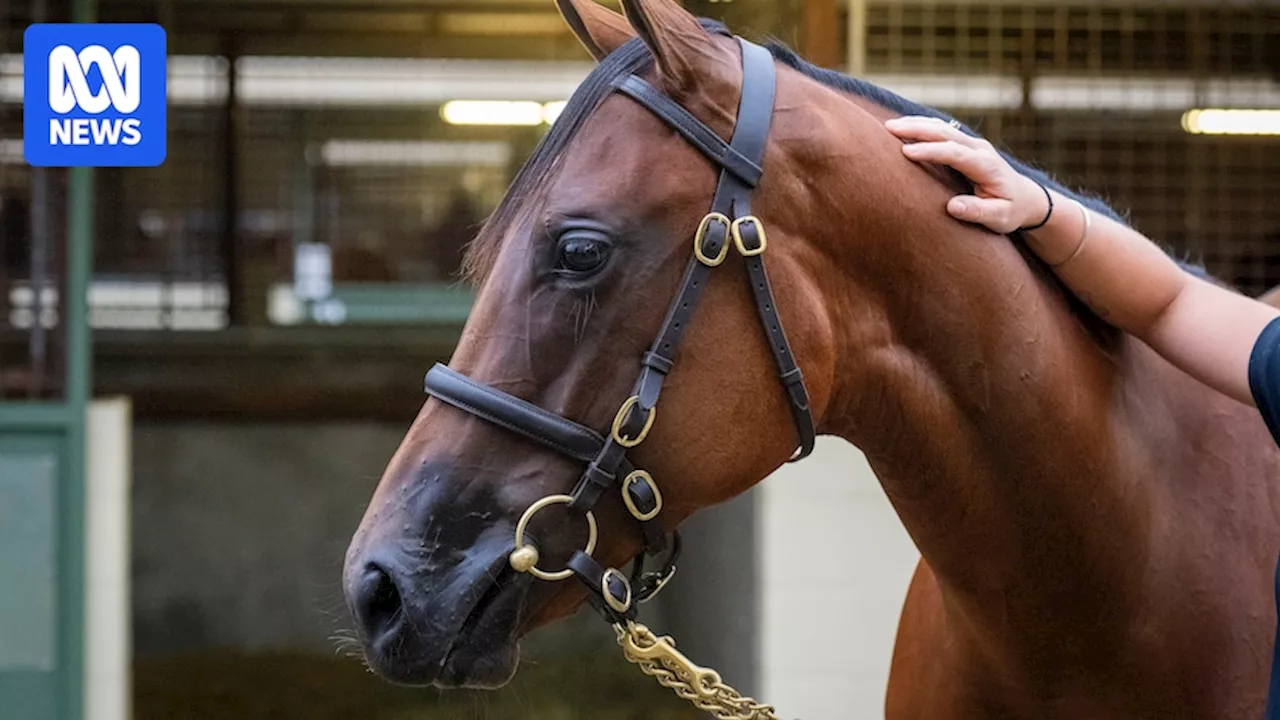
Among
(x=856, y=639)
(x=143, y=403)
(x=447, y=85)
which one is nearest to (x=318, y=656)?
(x=143, y=403)

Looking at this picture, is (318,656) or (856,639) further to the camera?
(318,656)

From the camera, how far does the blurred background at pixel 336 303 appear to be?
3.65 meters

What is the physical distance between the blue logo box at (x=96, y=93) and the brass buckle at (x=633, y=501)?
2144 millimetres

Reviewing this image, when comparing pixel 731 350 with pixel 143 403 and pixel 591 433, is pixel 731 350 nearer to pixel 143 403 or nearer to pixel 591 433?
pixel 591 433

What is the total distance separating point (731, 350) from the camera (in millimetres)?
1399

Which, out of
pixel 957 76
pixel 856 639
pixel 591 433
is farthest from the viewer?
pixel 957 76

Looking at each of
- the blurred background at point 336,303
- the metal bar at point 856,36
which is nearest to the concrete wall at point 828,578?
the blurred background at point 336,303

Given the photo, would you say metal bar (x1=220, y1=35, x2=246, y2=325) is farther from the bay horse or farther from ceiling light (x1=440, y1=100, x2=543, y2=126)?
the bay horse

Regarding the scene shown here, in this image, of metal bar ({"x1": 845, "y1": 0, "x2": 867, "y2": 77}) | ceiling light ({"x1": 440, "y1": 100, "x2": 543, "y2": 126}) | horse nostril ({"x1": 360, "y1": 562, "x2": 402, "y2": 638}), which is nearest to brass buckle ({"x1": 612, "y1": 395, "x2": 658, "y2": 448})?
horse nostril ({"x1": 360, "y1": 562, "x2": 402, "y2": 638})

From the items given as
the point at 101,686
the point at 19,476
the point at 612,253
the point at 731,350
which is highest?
the point at 612,253

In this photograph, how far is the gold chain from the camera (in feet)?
4.86

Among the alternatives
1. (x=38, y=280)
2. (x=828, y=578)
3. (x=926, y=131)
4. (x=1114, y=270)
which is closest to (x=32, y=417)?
(x=38, y=280)

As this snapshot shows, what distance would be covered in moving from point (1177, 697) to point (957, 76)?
264 cm

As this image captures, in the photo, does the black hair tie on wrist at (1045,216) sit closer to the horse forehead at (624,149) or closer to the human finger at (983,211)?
the human finger at (983,211)
